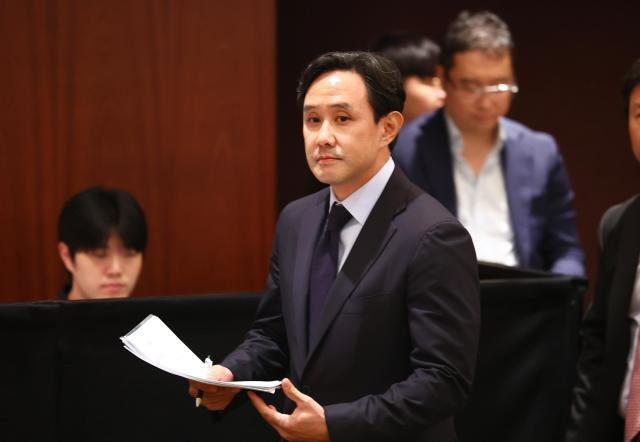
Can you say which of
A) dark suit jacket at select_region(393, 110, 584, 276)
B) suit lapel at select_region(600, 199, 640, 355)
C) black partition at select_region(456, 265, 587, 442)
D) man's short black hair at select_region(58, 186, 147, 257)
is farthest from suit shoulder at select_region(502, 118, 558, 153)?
man's short black hair at select_region(58, 186, 147, 257)

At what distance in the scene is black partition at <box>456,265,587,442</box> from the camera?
11.3ft

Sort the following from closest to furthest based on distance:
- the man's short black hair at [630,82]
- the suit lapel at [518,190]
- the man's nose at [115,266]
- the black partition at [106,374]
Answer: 1. the black partition at [106,374]
2. the man's short black hair at [630,82]
3. the man's nose at [115,266]
4. the suit lapel at [518,190]

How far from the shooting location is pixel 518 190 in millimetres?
4203

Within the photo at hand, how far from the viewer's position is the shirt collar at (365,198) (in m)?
2.41

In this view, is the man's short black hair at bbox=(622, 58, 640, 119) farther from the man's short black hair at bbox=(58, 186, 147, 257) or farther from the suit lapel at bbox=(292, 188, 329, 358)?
the man's short black hair at bbox=(58, 186, 147, 257)

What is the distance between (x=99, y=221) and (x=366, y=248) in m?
1.55

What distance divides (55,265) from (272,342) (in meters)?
1.74

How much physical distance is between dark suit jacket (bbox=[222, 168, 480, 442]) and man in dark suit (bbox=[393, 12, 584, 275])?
1850 millimetres

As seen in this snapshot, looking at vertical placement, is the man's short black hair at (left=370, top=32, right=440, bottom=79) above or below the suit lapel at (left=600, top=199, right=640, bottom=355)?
above

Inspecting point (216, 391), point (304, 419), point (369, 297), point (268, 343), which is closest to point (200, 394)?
point (216, 391)

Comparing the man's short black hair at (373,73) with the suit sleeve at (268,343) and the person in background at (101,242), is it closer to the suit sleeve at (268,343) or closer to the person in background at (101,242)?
the suit sleeve at (268,343)

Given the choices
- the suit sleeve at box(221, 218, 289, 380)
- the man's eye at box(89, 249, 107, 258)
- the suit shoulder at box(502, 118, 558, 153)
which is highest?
the suit shoulder at box(502, 118, 558, 153)

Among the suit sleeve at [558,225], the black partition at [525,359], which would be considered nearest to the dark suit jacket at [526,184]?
the suit sleeve at [558,225]

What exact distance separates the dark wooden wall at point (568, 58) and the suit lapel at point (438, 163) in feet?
5.07
